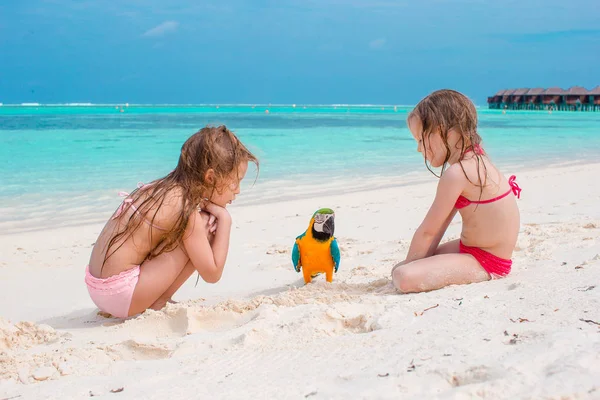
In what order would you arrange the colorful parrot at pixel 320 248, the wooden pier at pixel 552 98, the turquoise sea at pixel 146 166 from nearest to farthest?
the colorful parrot at pixel 320 248 → the turquoise sea at pixel 146 166 → the wooden pier at pixel 552 98

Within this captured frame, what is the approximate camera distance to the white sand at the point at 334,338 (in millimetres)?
1683

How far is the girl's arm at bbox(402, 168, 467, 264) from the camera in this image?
291 cm

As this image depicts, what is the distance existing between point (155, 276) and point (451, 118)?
1.70m

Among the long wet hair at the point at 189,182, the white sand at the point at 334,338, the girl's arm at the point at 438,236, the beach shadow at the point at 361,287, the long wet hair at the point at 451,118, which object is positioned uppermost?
the long wet hair at the point at 451,118

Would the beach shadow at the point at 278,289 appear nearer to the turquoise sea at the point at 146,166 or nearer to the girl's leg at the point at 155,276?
the girl's leg at the point at 155,276

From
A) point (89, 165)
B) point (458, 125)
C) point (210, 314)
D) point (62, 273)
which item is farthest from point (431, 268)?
point (89, 165)

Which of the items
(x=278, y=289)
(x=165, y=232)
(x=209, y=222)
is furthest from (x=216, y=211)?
(x=278, y=289)

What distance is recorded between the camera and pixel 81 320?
3250 millimetres

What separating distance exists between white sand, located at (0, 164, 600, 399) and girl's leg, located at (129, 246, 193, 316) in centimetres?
13

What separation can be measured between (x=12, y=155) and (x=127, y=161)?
10.7 feet

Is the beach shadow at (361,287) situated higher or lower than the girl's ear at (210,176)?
lower

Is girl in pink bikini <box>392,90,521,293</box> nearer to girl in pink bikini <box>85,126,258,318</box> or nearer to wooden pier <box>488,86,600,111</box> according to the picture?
girl in pink bikini <box>85,126,258,318</box>

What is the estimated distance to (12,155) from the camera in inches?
560

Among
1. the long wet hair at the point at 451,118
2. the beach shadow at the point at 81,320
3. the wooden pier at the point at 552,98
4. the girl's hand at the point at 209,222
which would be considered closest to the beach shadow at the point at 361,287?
the girl's hand at the point at 209,222
